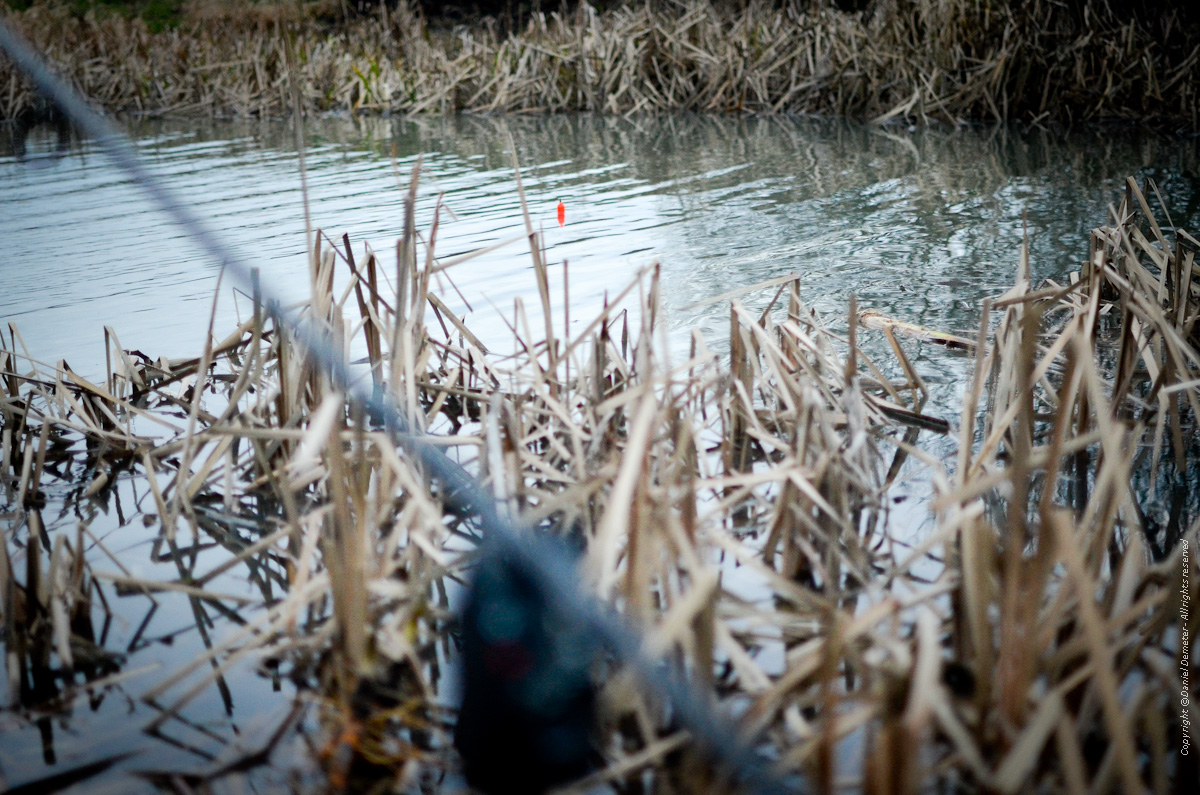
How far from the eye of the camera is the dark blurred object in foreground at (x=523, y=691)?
1459 mm

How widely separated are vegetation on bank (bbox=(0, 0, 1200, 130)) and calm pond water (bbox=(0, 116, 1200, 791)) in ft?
1.82

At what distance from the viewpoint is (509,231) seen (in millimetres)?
5566

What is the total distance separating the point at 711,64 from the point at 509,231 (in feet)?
17.6

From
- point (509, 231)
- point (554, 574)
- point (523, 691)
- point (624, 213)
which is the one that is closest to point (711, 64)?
point (624, 213)

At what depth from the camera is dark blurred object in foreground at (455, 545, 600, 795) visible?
146 centimetres

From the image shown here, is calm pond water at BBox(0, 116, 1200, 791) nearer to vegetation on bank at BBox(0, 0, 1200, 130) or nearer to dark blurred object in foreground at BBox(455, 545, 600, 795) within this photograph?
dark blurred object in foreground at BBox(455, 545, 600, 795)

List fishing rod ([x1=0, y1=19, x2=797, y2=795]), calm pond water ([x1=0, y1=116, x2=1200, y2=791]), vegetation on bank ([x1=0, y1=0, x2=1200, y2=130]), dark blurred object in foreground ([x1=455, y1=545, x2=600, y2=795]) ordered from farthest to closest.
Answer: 1. vegetation on bank ([x1=0, y1=0, x2=1200, y2=130])
2. calm pond water ([x1=0, y1=116, x2=1200, y2=791])
3. dark blurred object in foreground ([x1=455, y1=545, x2=600, y2=795])
4. fishing rod ([x1=0, y1=19, x2=797, y2=795])

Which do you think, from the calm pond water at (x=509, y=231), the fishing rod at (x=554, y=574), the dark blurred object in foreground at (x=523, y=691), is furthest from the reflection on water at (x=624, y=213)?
the dark blurred object in foreground at (x=523, y=691)

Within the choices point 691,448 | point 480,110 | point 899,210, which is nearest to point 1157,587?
point 691,448

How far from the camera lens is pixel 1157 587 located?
5.28ft

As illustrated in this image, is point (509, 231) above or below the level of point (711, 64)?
below

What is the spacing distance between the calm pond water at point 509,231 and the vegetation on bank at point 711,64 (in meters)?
0.55

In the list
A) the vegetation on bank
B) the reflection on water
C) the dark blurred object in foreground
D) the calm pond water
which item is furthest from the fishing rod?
the vegetation on bank

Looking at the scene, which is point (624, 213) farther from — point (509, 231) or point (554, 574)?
point (554, 574)
